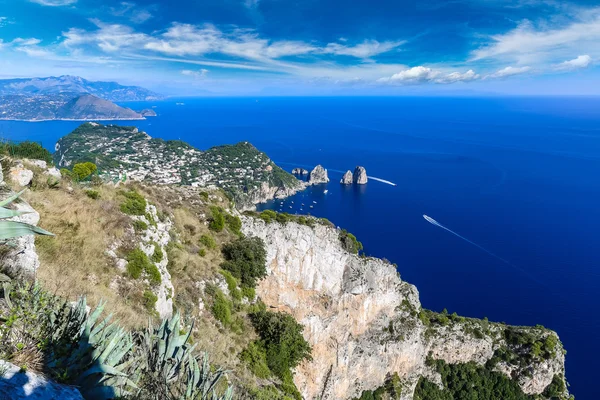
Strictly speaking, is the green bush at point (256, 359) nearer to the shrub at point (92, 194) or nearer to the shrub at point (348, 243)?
the shrub at point (92, 194)

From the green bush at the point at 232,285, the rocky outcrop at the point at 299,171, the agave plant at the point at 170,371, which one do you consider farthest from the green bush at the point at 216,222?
the rocky outcrop at the point at 299,171

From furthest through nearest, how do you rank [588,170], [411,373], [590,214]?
[588,170] < [590,214] < [411,373]

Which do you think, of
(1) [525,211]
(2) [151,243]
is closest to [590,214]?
(1) [525,211]

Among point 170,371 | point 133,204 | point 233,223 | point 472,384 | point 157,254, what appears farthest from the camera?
point 472,384

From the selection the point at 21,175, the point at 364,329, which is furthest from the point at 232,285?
the point at 364,329

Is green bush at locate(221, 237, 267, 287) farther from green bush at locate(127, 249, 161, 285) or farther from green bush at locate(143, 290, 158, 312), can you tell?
green bush at locate(143, 290, 158, 312)

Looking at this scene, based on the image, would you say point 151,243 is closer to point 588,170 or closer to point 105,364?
point 105,364

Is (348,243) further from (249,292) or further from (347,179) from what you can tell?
(347,179)
